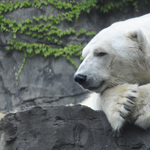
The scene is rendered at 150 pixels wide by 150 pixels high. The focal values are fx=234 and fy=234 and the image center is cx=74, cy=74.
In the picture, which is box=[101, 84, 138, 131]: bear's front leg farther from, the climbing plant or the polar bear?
the climbing plant

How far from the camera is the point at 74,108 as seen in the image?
1.87m

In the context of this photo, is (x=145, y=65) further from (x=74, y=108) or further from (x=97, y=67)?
(x=74, y=108)

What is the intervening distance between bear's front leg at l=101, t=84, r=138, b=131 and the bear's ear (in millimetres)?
528

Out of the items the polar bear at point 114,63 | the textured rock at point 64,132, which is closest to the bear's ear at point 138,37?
the polar bear at point 114,63

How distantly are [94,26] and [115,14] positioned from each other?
654mm

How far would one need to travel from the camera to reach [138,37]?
2148 mm

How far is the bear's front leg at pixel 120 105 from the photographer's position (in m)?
1.67

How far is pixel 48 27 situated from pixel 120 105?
4.37 m

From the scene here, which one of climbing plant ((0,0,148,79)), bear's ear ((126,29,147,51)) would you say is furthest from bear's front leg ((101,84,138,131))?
climbing plant ((0,0,148,79))

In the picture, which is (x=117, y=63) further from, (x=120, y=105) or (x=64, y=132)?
(x=64, y=132)

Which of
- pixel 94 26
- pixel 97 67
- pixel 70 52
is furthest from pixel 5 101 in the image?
pixel 97 67

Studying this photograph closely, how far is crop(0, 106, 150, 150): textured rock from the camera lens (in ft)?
5.58

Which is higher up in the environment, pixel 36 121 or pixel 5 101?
pixel 36 121

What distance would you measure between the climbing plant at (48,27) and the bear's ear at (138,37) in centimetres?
363
